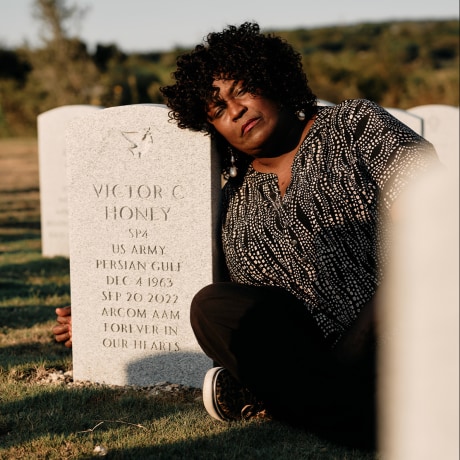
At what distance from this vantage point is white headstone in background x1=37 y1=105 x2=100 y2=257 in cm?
868

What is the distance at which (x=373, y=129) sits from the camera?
10.8 ft

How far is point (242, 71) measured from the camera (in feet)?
11.6

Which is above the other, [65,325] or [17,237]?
[17,237]

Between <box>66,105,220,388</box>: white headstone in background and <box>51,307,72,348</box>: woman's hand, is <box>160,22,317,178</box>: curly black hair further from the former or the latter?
<box>51,307,72,348</box>: woman's hand

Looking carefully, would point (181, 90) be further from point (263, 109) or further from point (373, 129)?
point (373, 129)

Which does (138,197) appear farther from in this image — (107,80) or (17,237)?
(107,80)

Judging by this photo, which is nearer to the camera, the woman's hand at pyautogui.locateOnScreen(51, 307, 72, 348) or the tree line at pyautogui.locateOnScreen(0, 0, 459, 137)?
the woman's hand at pyautogui.locateOnScreen(51, 307, 72, 348)

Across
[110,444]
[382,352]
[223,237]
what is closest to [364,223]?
[382,352]

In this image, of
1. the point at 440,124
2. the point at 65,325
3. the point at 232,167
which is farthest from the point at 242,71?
the point at 440,124

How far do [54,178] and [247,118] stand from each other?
223 inches

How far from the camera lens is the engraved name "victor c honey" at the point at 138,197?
162 inches

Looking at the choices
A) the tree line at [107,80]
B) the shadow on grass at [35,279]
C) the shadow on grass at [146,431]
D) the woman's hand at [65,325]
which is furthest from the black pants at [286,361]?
the tree line at [107,80]

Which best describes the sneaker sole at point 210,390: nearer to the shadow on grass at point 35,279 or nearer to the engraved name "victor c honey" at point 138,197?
the engraved name "victor c honey" at point 138,197

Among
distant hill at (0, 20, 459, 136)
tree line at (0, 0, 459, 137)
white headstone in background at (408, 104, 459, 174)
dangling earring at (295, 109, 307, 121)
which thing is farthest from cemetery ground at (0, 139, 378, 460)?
distant hill at (0, 20, 459, 136)
